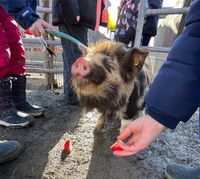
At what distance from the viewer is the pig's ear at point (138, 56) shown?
2508 millimetres

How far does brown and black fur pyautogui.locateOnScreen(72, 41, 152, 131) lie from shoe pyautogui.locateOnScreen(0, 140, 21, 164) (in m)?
0.76

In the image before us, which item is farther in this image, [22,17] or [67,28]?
[67,28]

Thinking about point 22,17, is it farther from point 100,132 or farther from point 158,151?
point 158,151

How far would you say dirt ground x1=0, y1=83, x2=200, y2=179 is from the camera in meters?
2.11

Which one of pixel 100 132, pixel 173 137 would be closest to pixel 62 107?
pixel 100 132

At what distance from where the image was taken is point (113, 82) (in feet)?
8.63

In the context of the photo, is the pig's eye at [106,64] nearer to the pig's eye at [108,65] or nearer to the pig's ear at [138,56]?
the pig's eye at [108,65]

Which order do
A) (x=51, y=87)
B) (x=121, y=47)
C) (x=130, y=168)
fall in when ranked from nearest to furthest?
(x=130, y=168), (x=121, y=47), (x=51, y=87)

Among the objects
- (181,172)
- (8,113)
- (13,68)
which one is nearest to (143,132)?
(181,172)

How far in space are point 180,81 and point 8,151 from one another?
4.97 feet

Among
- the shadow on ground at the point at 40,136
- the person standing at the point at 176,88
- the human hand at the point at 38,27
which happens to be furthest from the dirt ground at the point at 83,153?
the person standing at the point at 176,88

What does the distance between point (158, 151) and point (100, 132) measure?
58 centimetres

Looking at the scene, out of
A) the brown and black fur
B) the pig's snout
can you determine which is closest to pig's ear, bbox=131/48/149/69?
the brown and black fur

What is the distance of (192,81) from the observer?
43.3 inches
